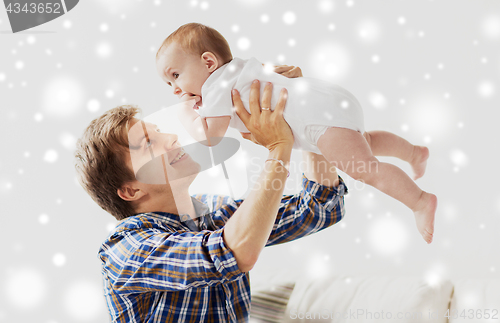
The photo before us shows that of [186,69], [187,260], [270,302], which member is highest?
[186,69]

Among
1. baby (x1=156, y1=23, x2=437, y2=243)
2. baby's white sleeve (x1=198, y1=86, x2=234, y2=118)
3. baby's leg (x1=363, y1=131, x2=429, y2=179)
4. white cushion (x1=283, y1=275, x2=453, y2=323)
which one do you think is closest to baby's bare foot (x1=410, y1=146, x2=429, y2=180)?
baby's leg (x1=363, y1=131, x2=429, y2=179)

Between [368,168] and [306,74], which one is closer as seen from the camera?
[368,168]

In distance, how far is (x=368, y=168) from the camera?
0.92m

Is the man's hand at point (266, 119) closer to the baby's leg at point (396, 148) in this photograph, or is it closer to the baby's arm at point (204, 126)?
the baby's arm at point (204, 126)

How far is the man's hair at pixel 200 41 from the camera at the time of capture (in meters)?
1.03

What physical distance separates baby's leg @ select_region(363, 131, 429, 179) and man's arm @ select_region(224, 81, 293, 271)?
0.87 ft

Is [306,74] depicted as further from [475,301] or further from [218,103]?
[475,301]

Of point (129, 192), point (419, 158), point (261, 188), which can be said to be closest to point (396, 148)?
point (419, 158)

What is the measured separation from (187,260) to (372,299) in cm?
73

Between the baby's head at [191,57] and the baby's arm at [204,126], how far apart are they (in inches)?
2.7

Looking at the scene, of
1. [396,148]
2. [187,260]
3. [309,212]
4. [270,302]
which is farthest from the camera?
[270,302]

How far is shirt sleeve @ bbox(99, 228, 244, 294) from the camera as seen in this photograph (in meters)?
0.86

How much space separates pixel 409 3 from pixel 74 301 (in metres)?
1.79

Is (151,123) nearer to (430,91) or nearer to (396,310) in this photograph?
(396,310)
